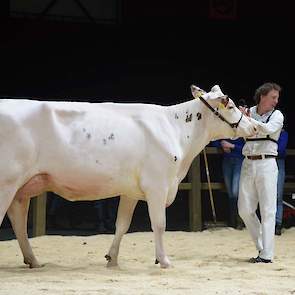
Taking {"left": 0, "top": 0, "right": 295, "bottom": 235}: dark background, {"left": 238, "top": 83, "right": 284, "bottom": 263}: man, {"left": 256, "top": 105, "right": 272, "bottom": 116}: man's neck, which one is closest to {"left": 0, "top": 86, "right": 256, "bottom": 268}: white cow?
{"left": 238, "top": 83, "right": 284, "bottom": 263}: man

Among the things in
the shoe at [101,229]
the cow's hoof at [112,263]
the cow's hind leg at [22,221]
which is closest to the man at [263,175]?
the cow's hoof at [112,263]

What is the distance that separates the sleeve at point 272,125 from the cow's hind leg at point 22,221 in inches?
91.5

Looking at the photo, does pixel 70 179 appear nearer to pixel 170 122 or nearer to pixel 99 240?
pixel 170 122

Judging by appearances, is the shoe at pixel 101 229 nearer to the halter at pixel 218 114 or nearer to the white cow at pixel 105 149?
the white cow at pixel 105 149

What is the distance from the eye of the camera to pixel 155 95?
1469 centimetres

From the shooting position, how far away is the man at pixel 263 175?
7262mm

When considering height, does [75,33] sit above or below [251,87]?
above

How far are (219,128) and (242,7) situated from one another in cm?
818

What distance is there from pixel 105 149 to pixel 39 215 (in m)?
3.18

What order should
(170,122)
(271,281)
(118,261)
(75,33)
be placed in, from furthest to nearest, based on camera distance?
(75,33), (118,261), (170,122), (271,281)

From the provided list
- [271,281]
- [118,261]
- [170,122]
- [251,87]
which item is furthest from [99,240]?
[251,87]

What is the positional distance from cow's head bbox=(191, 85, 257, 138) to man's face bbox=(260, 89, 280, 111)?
43 centimetres

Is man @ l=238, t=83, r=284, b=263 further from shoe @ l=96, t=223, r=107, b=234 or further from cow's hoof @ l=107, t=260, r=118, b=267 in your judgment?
shoe @ l=96, t=223, r=107, b=234

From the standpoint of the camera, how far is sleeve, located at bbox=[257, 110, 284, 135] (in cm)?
717
